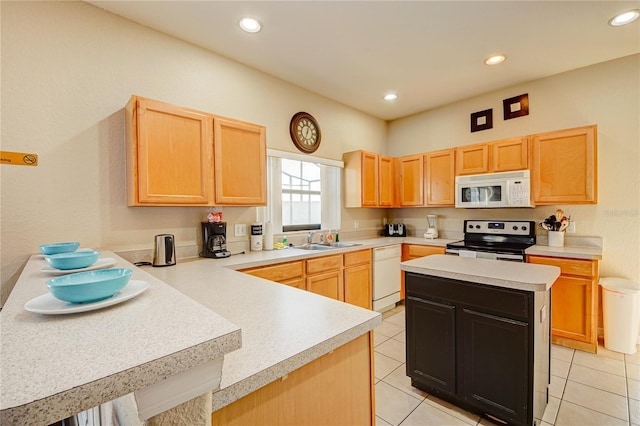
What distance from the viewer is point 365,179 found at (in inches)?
155

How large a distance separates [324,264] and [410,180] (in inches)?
83.9

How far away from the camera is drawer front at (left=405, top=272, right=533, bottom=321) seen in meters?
1.58

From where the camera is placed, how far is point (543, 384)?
1.77 metres

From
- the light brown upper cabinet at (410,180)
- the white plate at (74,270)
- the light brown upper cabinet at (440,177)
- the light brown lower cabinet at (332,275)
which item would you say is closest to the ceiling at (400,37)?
the light brown upper cabinet at (440,177)

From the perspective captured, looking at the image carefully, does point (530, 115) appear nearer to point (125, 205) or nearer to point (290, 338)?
point (290, 338)

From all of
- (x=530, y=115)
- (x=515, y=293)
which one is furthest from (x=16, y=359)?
(x=530, y=115)

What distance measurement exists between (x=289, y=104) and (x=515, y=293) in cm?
289

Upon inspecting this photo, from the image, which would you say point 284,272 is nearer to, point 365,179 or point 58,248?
point 58,248

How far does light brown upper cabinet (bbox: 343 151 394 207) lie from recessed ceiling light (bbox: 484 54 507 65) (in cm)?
165

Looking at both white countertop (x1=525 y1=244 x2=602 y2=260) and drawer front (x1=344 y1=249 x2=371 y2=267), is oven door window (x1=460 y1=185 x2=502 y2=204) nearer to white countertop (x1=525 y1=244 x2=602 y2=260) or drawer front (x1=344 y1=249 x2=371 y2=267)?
white countertop (x1=525 y1=244 x2=602 y2=260)

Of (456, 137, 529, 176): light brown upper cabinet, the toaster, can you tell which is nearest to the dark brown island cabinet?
(456, 137, 529, 176): light brown upper cabinet

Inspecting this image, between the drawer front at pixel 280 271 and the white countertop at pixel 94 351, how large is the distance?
1591 mm

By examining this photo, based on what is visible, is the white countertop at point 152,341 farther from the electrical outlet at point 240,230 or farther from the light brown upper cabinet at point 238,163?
the electrical outlet at point 240,230

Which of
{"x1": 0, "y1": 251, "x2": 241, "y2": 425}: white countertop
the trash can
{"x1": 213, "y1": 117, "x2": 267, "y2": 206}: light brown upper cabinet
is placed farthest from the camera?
the trash can
